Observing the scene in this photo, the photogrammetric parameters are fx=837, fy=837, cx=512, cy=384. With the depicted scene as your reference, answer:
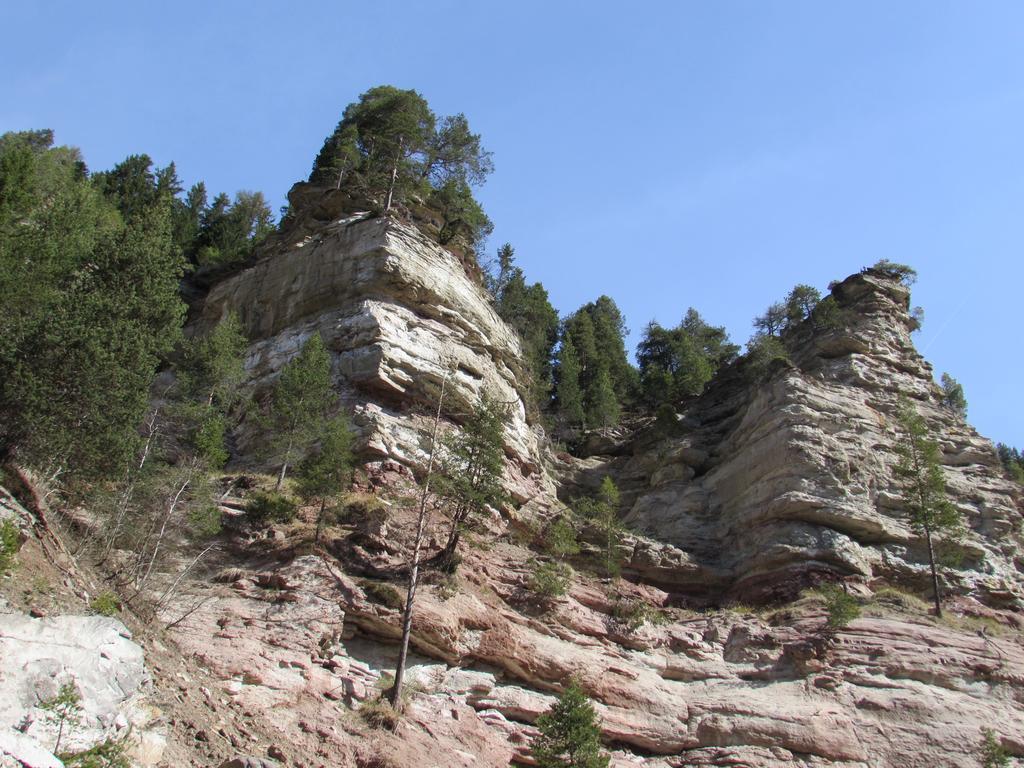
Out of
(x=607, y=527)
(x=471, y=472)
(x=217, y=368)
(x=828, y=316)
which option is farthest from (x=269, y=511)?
(x=828, y=316)

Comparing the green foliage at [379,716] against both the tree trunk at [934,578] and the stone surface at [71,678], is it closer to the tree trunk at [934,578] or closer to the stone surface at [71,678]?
the stone surface at [71,678]

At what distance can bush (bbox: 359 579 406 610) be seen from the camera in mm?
23719

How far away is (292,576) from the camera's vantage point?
78.0 ft

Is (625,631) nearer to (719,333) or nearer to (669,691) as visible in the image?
(669,691)

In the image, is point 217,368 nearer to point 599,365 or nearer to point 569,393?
point 569,393

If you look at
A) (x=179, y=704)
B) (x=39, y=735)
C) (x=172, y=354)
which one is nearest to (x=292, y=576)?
(x=179, y=704)

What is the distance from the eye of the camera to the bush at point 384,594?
23719 mm

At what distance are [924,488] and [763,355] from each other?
15.1m

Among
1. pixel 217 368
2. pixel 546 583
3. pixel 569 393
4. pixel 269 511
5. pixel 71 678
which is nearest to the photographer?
pixel 71 678

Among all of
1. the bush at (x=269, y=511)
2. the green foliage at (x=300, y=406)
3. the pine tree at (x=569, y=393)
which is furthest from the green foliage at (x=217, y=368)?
the pine tree at (x=569, y=393)

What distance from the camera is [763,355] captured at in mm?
48375

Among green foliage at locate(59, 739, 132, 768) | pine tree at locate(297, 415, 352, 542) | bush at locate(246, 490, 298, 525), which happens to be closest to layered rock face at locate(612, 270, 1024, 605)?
pine tree at locate(297, 415, 352, 542)

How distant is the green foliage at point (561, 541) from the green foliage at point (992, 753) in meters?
14.0

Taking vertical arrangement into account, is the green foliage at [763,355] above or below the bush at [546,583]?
above
